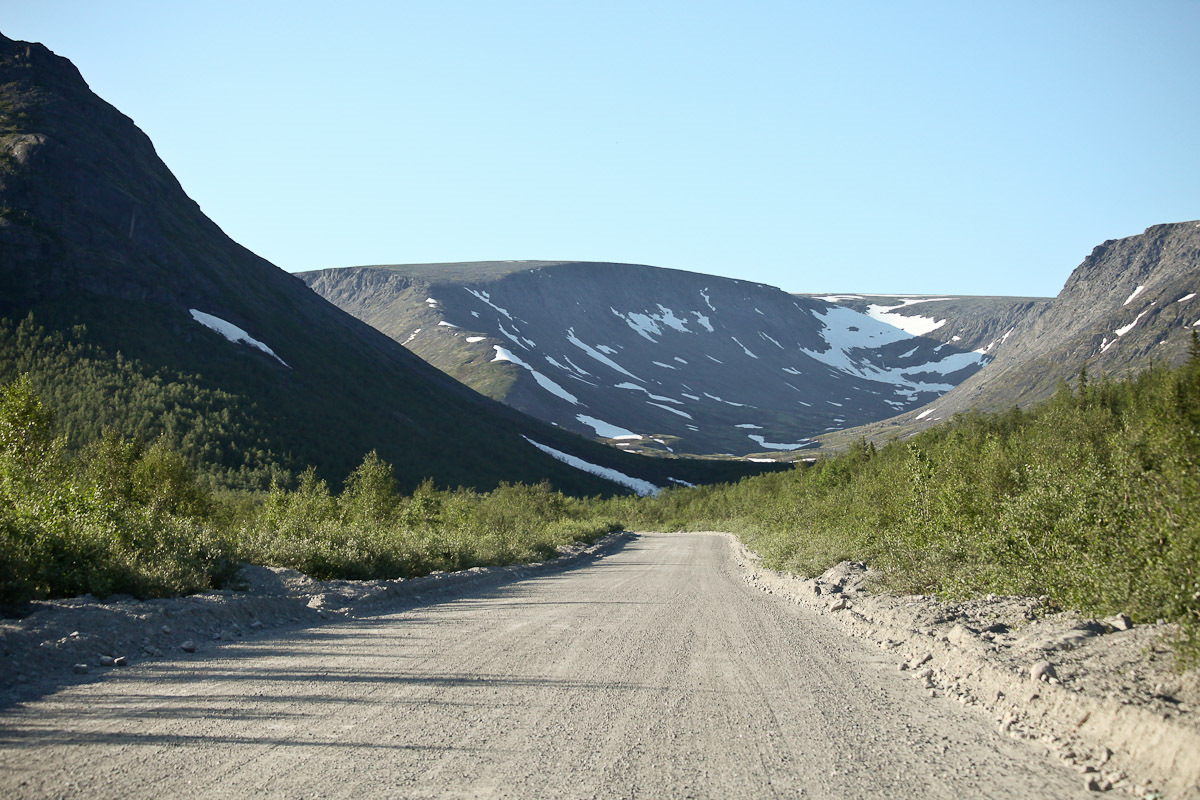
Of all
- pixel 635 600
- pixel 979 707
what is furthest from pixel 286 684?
pixel 635 600

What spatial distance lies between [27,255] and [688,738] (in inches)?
3214

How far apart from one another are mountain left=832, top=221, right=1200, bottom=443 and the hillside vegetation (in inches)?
3572

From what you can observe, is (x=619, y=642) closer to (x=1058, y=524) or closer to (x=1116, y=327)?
(x=1058, y=524)

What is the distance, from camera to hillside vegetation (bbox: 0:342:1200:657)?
27.3 ft

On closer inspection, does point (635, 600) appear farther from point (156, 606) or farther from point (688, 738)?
point (688, 738)

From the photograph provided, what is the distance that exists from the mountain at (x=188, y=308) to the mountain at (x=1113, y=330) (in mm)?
77754

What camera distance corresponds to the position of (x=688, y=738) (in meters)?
5.80

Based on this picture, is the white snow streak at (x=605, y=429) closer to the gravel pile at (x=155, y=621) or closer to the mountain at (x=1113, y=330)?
the mountain at (x=1113, y=330)

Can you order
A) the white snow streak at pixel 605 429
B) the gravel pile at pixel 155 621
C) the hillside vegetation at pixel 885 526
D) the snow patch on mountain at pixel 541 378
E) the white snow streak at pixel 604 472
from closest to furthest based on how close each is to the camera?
the gravel pile at pixel 155 621
the hillside vegetation at pixel 885 526
the white snow streak at pixel 604 472
the white snow streak at pixel 605 429
the snow patch on mountain at pixel 541 378

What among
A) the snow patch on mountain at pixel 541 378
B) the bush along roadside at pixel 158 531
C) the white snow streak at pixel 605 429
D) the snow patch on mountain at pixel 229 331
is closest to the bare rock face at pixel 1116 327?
the white snow streak at pixel 605 429

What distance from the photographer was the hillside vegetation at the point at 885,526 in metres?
8.32

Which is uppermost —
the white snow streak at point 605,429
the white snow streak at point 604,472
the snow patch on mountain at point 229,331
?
the snow patch on mountain at point 229,331

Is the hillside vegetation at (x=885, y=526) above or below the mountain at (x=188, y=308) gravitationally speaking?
below

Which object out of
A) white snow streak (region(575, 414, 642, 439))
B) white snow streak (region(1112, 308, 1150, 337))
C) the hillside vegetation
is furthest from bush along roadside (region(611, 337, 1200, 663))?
white snow streak (region(575, 414, 642, 439))
